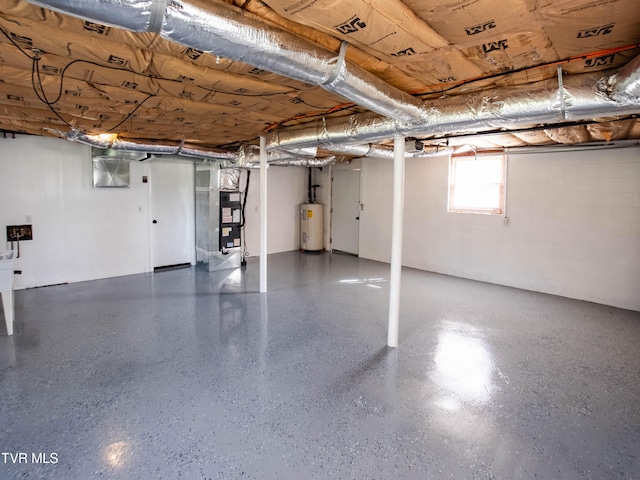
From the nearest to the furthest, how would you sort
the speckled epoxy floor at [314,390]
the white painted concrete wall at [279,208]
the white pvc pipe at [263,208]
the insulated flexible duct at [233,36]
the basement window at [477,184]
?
the insulated flexible duct at [233,36], the speckled epoxy floor at [314,390], the white pvc pipe at [263,208], the basement window at [477,184], the white painted concrete wall at [279,208]

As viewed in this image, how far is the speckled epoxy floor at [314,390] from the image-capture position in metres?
1.86

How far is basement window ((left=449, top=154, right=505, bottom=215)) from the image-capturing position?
5.46 m

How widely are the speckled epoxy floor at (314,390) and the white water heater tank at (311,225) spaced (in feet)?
11.9

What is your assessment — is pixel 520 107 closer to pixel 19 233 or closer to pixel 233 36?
pixel 233 36

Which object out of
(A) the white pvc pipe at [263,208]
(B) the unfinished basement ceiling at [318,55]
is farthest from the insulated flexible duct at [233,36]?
(A) the white pvc pipe at [263,208]

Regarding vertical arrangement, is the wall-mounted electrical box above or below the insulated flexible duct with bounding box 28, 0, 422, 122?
below

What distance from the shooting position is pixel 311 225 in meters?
7.97

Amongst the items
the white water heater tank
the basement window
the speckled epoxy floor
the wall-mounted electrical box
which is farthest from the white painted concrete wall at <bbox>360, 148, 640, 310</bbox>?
the wall-mounted electrical box

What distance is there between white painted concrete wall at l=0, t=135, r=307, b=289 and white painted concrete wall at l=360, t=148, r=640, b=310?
4.65 m

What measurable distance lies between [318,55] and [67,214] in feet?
15.9

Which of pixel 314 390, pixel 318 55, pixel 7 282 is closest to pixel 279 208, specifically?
pixel 7 282

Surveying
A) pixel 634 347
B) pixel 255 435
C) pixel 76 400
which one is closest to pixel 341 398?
pixel 255 435

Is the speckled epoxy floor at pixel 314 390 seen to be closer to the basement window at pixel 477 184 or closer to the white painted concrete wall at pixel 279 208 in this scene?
the basement window at pixel 477 184

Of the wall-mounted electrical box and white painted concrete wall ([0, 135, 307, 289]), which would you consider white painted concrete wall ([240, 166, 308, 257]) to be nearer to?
white painted concrete wall ([0, 135, 307, 289])
